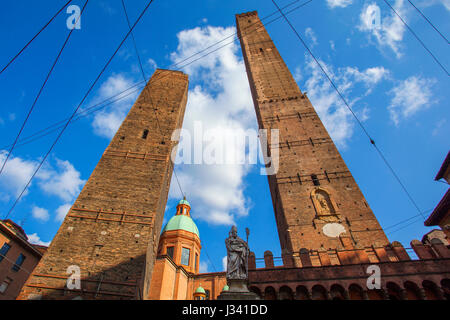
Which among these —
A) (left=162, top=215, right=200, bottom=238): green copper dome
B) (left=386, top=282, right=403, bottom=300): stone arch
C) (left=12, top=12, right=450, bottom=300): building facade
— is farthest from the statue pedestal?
(left=162, top=215, right=200, bottom=238): green copper dome

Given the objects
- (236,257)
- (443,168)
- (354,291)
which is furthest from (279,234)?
(236,257)

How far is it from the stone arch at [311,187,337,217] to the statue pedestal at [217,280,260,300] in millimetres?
7428

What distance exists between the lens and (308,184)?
45.5 feet

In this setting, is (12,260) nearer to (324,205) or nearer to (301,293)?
(301,293)

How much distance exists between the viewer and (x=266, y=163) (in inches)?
696

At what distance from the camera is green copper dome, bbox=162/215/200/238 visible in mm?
24572

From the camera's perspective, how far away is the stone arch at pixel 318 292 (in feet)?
27.5

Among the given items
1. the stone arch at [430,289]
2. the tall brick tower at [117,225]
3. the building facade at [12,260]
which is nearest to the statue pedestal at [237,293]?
the tall brick tower at [117,225]

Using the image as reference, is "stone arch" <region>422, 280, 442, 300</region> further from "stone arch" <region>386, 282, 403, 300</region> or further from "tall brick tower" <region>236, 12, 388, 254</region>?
"tall brick tower" <region>236, 12, 388, 254</region>

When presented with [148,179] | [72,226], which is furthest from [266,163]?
[72,226]

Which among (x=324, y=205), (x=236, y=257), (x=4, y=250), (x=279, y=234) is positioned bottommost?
(x=236, y=257)

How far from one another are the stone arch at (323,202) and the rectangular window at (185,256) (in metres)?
14.7

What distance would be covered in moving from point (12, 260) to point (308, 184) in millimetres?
18697
